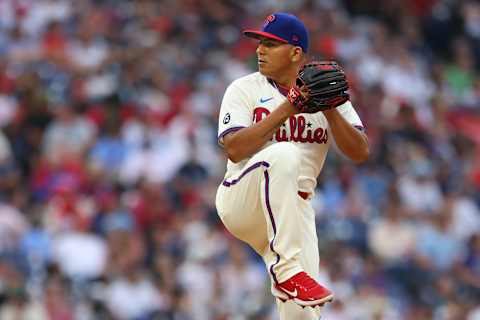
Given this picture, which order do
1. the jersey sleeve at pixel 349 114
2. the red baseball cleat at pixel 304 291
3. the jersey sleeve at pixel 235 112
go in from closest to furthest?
1. the red baseball cleat at pixel 304 291
2. the jersey sleeve at pixel 235 112
3. the jersey sleeve at pixel 349 114

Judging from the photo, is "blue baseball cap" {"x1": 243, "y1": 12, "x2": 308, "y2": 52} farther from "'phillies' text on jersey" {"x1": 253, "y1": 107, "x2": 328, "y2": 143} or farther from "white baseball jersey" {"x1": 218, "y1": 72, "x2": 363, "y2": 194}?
"'phillies' text on jersey" {"x1": 253, "y1": 107, "x2": 328, "y2": 143}

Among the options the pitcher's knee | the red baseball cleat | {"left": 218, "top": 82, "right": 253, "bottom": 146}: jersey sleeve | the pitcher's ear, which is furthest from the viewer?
the pitcher's ear

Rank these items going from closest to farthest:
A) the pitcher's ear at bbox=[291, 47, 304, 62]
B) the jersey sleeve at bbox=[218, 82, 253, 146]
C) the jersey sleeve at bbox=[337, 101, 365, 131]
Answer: the jersey sleeve at bbox=[218, 82, 253, 146], the pitcher's ear at bbox=[291, 47, 304, 62], the jersey sleeve at bbox=[337, 101, 365, 131]

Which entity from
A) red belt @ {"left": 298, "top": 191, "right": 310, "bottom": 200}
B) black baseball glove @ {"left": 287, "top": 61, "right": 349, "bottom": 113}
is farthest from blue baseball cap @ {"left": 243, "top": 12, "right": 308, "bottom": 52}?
red belt @ {"left": 298, "top": 191, "right": 310, "bottom": 200}

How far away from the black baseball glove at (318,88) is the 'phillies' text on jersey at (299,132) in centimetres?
42

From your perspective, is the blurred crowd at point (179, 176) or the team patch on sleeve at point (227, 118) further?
the blurred crowd at point (179, 176)

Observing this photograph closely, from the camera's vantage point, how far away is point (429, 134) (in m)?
14.0

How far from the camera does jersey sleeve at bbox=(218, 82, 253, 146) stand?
6.71 metres

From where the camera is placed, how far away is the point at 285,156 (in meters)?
6.48

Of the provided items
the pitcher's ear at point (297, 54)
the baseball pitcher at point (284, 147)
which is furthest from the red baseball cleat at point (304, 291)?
the pitcher's ear at point (297, 54)

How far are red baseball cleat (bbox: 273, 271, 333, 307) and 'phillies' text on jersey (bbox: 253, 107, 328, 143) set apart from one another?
0.83m

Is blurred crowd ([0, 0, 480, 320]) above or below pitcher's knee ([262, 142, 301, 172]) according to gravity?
below

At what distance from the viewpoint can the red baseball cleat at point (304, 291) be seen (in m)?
6.33

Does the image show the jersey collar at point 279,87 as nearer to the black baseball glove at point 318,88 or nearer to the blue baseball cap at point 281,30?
the blue baseball cap at point 281,30
